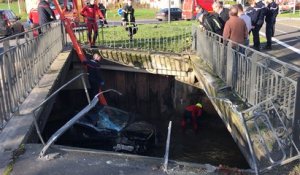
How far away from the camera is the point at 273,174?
15.1ft

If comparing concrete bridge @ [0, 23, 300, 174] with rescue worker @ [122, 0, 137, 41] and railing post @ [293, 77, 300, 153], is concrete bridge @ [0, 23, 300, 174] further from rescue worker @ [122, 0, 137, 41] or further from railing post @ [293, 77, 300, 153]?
rescue worker @ [122, 0, 137, 41]

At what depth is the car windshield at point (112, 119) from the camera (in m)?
10.5

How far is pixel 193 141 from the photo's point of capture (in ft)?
42.2

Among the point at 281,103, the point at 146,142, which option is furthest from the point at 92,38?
the point at 281,103

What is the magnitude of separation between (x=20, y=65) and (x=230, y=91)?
4.18 m

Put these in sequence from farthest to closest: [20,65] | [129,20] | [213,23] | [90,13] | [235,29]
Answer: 1. [129,20]
2. [90,13]
3. [213,23]
4. [235,29]
5. [20,65]

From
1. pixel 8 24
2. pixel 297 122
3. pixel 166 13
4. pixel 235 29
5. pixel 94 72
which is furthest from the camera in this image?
pixel 166 13

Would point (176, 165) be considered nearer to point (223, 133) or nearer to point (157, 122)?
point (223, 133)

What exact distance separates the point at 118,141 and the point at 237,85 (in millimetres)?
3886

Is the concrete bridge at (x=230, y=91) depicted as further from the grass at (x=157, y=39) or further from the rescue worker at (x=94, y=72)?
the grass at (x=157, y=39)

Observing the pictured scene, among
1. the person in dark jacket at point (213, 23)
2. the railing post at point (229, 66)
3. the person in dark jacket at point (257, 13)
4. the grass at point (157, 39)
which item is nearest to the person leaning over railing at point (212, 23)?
the person in dark jacket at point (213, 23)

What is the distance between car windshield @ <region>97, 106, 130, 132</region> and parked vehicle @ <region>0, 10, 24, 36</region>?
41.5 ft

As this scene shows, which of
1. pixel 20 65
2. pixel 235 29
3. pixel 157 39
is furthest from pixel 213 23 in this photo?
pixel 20 65

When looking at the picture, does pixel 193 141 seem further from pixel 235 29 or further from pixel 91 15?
pixel 91 15
